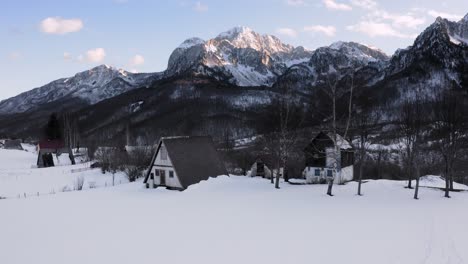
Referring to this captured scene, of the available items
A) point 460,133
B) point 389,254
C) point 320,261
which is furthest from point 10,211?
point 460,133

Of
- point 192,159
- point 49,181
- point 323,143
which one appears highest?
point 323,143

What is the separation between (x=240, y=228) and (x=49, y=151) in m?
80.9

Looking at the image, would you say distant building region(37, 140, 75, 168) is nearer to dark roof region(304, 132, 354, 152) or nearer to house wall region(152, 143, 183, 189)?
house wall region(152, 143, 183, 189)

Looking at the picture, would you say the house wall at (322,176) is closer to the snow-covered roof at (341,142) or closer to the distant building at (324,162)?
the distant building at (324,162)

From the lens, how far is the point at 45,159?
78.6 m

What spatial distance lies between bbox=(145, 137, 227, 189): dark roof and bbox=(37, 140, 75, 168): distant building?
49.9m

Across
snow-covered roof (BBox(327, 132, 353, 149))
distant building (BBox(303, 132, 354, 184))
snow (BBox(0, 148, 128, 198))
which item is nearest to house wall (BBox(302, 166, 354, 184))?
distant building (BBox(303, 132, 354, 184))

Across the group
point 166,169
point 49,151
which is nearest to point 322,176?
point 166,169

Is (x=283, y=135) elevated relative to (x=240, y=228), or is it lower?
elevated

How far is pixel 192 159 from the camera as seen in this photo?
40.5m

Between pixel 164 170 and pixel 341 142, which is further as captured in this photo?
pixel 341 142

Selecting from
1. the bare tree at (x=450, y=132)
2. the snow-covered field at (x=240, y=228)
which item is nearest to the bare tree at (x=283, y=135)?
the snow-covered field at (x=240, y=228)

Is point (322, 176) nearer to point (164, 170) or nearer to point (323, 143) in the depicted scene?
point (323, 143)

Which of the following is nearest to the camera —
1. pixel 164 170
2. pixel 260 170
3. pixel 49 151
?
pixel 164 170
